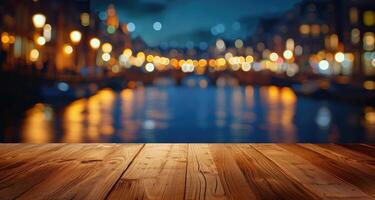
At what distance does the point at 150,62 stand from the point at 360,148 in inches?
3797

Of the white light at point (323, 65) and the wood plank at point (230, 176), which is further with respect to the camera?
the white light at point (323, 65)

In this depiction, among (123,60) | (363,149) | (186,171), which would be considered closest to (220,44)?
(123,60)

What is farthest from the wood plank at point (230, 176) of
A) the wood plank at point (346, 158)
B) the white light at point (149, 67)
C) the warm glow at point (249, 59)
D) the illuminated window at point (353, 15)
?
the white light at point (149, 67)

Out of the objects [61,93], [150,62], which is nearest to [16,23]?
[61,93]

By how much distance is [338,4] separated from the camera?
52031 mm

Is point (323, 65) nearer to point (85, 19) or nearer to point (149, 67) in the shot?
point (85, 19)

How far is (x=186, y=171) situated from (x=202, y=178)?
0.29 meters

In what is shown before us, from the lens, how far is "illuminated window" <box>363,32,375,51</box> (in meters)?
44.8

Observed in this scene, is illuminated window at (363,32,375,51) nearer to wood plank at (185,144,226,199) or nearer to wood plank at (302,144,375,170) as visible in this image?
wood plank at (302,144,375,170)

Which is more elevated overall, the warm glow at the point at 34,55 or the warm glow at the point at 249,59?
the warm glow at the point at 249,59

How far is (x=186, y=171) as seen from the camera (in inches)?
141

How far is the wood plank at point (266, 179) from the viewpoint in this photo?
287cm

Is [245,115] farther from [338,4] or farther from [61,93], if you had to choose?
[338,4]

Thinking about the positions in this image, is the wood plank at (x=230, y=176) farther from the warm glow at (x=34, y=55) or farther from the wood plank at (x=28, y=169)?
the warm glow at (x=34, y=55)
